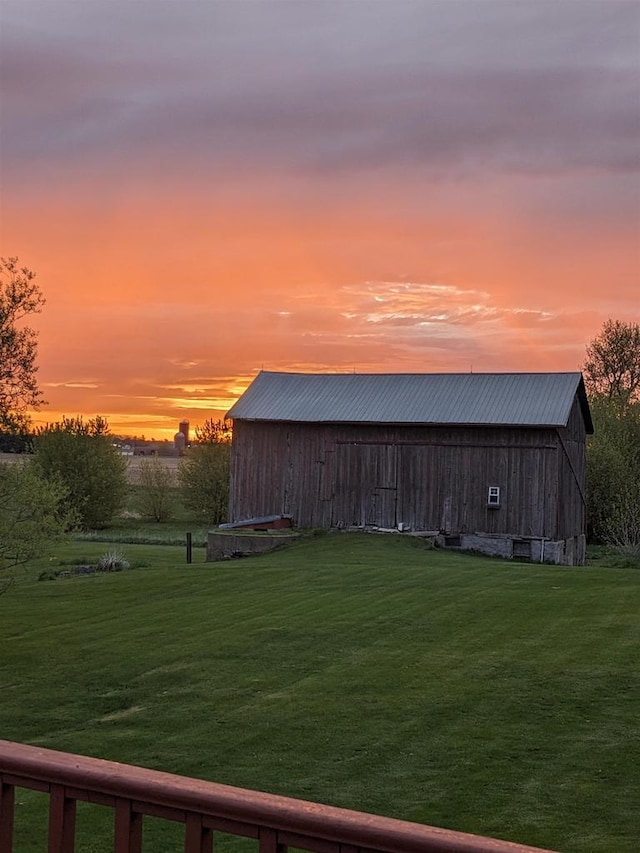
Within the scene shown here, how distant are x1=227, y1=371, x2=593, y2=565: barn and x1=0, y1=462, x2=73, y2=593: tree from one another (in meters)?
21.4

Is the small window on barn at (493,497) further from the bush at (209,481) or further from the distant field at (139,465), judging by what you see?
the distant field at (139,465)

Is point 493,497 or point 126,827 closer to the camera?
point 126,827

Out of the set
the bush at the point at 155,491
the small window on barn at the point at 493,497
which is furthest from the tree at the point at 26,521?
the bush at the point at 155,491

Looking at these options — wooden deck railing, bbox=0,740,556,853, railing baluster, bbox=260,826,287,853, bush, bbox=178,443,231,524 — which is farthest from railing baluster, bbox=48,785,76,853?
bush, bbox=178,443,231,524

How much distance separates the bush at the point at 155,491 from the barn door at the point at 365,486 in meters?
27.5

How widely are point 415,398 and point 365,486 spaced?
14.2 ft

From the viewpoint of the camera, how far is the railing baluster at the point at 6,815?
335 centimetres

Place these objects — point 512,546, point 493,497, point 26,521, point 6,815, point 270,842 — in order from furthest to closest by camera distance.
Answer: point 493,497 < point 512,546 < point 26,521 < point 6,815 < point 270,842

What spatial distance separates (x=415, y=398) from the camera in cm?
4091

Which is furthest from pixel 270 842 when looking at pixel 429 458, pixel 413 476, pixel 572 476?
pixel 572 476

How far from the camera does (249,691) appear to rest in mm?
12352

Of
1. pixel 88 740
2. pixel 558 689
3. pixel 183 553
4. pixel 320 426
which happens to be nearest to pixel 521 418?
pixel 320 426

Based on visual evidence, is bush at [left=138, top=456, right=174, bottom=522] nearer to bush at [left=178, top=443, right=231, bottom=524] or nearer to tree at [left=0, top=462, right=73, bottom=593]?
bush at [left=178, top=443, right=231, bottom=524]

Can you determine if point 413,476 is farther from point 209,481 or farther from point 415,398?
point 209,481
